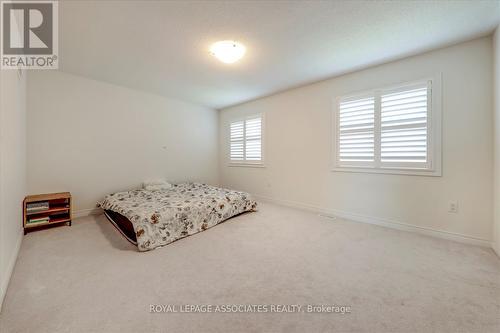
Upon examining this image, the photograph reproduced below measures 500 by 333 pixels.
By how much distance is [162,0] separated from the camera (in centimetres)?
179

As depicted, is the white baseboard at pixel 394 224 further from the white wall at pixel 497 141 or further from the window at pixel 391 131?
the window at pixel 391 131

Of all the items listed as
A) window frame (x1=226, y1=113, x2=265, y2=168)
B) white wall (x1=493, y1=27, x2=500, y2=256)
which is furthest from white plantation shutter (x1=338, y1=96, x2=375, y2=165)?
window frame (x1=226, y1=113, x2=265, y2=168)

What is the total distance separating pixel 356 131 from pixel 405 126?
636 millimetres

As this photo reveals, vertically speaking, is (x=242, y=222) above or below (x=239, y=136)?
below

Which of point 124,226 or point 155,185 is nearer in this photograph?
point 124,226

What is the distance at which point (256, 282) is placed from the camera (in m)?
1.71

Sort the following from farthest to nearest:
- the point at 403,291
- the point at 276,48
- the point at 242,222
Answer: the point at 242,222 → the point at 276,48 → the point at 403,291

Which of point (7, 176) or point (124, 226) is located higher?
point (7, 176)

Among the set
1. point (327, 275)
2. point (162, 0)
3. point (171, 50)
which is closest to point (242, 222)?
point (327, 275)

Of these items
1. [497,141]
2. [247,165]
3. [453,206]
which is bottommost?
[453,206]

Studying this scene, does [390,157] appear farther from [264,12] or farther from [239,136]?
[239,136]

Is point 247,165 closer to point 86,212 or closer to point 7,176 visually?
point 86,212

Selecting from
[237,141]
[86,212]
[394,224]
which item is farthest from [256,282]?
[237,141]

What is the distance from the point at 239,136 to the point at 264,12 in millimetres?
3371
